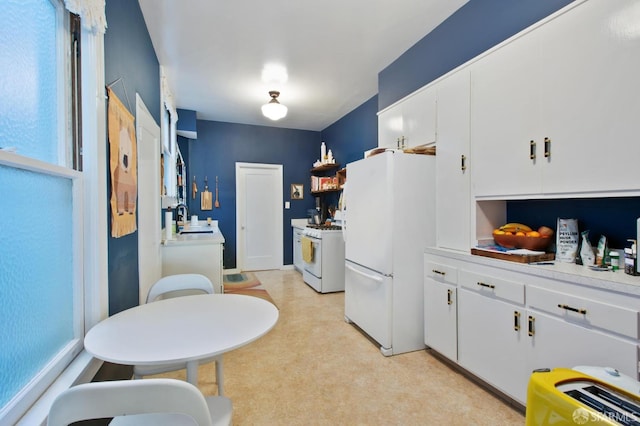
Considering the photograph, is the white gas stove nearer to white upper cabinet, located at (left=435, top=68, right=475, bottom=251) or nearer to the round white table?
white upper cabinet, located at (left=435, top=68, right=475, bottom=251)

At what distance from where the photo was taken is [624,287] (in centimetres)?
131

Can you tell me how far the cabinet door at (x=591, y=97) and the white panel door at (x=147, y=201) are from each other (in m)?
2.67

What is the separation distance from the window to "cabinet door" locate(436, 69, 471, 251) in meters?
2.32

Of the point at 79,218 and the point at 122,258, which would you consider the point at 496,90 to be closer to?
the point at 79,218

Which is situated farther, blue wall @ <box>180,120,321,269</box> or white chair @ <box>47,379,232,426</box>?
blue wall @ <box>180,120,321,269</box>

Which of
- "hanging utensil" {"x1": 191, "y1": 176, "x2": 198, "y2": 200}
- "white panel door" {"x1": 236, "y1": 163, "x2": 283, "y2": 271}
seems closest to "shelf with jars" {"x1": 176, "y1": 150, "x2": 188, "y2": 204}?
"hanging utensil" {"x1": 191, "y1": 176, "x2": 198, "y2": 200}

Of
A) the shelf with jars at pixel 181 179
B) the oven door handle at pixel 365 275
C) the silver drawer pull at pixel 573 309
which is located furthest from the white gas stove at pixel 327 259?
the silver drawer pull at pixel 573 309

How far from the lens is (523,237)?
76.6 inches

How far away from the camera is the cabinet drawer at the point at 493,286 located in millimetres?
1751

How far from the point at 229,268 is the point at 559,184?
499cm

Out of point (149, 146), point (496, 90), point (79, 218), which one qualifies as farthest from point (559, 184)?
point (149, 146)

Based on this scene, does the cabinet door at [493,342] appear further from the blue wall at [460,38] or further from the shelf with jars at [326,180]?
the shelf with jars at [326,180]

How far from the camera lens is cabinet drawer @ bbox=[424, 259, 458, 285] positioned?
7.27ft

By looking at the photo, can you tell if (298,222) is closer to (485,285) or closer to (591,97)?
(485,285)
